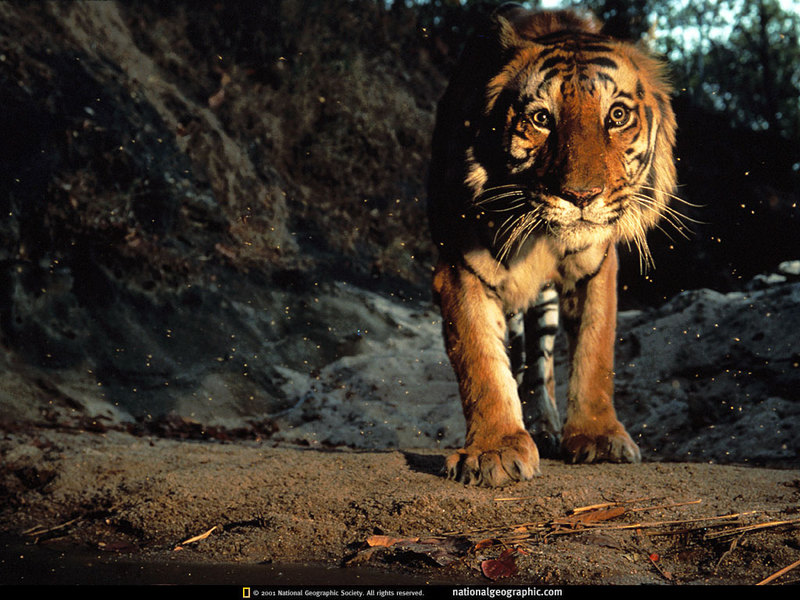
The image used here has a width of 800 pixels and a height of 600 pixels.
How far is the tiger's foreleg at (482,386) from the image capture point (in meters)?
3.01

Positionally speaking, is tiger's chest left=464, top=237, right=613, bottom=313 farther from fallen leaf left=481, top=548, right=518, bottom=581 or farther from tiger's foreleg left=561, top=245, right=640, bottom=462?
fallen leaf left=481, top=548, right=518, bottom=581

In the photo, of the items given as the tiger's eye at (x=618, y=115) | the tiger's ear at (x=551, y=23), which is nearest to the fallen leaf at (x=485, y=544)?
the tiger's eye at (x=618, y=115)

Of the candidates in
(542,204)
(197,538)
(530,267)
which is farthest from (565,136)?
(197,538)

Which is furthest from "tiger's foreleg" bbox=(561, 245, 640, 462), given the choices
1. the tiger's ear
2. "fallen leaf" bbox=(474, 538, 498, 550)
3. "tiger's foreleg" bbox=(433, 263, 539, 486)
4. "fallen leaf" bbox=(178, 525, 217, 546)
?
"fallen leaf" bbox=(178, 525, 217, 546)

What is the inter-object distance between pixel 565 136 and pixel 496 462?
1315mm

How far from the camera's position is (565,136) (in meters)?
3.05

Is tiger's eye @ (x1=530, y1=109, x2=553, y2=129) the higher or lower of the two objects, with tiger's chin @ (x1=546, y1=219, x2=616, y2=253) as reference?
higher

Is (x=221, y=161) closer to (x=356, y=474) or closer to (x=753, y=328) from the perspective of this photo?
(x=753, y=328)

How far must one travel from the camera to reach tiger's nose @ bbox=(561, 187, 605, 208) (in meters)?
2.97

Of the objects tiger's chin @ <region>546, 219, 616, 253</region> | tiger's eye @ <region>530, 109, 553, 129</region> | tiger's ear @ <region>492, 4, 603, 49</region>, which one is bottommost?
tiger's chin @ <region>546, 219, 616, 253</region>

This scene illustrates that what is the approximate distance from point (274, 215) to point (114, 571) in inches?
331

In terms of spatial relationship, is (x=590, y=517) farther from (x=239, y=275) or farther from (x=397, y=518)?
(x=239, y=275)

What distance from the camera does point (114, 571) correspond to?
2.27 meters

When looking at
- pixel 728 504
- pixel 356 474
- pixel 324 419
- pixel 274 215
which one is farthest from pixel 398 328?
pixel 728 504
